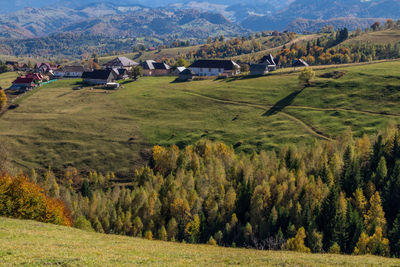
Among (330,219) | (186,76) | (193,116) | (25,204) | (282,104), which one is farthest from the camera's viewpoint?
(186,76)

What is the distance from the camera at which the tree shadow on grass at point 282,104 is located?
446 ft

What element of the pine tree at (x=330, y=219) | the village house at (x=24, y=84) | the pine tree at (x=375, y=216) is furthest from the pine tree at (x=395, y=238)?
the village house at (x=24, y=84)

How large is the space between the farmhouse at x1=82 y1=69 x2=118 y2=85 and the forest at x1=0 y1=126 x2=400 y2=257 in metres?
98.0

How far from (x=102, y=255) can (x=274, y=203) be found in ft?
167

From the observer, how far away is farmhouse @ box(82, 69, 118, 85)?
187750 mm

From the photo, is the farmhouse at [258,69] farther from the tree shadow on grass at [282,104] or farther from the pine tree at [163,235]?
the pine tree at [163,235]

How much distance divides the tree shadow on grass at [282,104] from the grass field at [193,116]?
0.38 meters

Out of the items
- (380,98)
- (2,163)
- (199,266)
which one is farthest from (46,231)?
(380,98)

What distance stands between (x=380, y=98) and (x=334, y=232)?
85.2 meters

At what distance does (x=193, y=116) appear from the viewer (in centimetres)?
13988

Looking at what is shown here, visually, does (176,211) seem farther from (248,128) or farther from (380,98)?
(380,98)

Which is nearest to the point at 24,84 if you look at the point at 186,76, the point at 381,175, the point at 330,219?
the point at 186,76

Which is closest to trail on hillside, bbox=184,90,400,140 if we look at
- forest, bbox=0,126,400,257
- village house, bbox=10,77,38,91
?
forest, bbox=0,126,400,257

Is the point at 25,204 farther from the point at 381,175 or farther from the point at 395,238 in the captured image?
the point at 381,175
